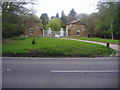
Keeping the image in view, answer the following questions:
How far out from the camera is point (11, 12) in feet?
4.95

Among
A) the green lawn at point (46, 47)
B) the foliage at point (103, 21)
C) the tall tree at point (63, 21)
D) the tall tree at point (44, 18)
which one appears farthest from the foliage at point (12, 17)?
the foliage at point (103, 21)

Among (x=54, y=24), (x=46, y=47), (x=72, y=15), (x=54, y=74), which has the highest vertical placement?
(x=72, y=15)

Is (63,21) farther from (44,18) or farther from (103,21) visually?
(103,21)

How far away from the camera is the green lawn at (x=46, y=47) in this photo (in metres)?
1.53

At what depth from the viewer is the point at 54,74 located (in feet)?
5.38

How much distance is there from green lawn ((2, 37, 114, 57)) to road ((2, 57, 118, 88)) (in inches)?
4.4

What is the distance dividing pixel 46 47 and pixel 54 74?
0.34 meters

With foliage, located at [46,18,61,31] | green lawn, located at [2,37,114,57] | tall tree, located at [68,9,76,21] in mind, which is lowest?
green lawn, located at [2,37,114,57]

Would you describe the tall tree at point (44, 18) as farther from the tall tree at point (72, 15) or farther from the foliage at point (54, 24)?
the tall tree at point (72, 15)

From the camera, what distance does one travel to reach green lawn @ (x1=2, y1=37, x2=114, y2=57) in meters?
1.53

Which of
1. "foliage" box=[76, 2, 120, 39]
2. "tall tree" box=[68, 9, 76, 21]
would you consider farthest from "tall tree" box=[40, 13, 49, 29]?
"foliage" box=[76, 2, 120, 39]

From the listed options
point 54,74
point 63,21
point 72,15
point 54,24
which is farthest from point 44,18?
Answer: point 54,74

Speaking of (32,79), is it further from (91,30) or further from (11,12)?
(91,30)

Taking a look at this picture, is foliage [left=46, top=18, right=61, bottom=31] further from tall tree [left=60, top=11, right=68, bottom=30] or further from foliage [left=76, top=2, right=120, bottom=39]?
foliage [left=76, top=2, right=120, bottom=39]
